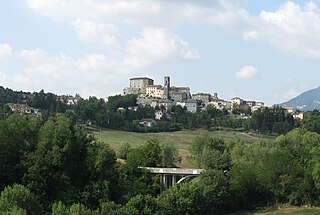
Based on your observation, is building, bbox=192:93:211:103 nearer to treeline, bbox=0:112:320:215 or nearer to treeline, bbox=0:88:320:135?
treeline, bbox=0:88:320:135

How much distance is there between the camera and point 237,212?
4328cm

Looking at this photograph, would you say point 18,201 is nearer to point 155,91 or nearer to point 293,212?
point 293,212

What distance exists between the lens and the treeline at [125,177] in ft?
124

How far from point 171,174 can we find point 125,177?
6474 millimetres

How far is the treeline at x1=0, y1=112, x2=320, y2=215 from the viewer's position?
37750 mm

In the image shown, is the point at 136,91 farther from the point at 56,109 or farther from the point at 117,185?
the point at 117,185

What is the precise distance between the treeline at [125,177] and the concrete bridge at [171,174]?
0.73 metres

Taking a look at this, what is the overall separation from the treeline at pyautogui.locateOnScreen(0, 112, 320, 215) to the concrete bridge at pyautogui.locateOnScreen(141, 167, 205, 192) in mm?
726

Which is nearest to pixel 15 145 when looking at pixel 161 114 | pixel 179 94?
pixel 161 114

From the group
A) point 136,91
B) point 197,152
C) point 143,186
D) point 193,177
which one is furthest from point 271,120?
point 136,91

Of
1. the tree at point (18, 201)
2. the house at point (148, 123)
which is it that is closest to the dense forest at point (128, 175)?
the tree at point (18, 201)

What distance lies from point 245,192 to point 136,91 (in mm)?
150841

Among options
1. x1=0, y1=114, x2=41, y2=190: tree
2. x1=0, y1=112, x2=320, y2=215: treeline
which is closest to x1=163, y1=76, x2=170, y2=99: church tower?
x1=0, y1=112, x2=320, y2=215: treeline

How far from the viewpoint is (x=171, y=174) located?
157 ft
